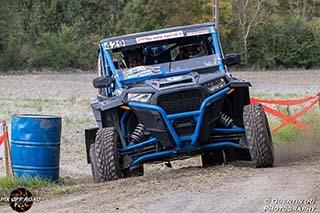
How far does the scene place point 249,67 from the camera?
65.1 metres

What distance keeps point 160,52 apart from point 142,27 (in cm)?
5674

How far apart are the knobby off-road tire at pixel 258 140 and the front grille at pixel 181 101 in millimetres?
877

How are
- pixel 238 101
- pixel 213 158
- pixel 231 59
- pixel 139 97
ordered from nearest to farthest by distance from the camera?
pixel 139 97 < pixel 238 101 < pixel 231 59 < pixel 213 158

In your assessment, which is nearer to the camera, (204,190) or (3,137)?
(204,190)

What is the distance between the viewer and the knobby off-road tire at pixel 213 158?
13.4 m

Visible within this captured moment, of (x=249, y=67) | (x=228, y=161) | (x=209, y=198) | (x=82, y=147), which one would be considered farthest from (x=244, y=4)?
(x=209, y=198)

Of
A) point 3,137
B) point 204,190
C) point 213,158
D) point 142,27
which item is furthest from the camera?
point 142,27

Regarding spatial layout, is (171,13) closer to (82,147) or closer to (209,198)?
(82,147)

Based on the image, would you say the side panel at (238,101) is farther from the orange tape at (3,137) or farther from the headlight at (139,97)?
the orange tape at (3,137)

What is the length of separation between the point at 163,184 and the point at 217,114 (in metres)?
1.63

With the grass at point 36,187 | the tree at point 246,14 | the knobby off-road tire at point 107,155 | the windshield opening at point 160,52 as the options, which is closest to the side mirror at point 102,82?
the windshield opening at point 160,52

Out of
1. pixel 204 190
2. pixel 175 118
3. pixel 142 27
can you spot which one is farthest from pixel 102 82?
pixel 142 27

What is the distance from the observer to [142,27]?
69625mm

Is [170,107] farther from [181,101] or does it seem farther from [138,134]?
[138,134]
